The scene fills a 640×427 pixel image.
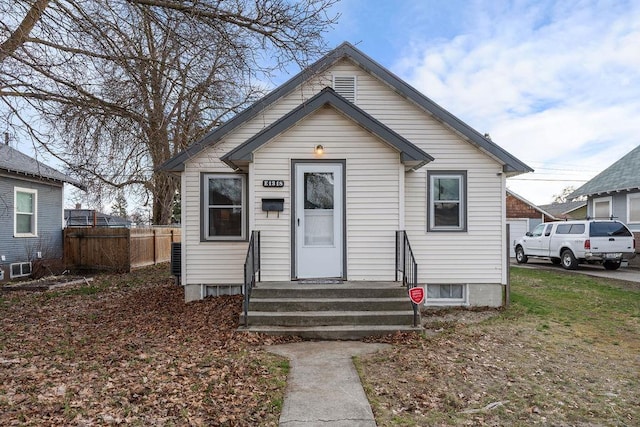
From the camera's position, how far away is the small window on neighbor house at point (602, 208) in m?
18.7

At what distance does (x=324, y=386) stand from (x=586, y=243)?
47.3 feet

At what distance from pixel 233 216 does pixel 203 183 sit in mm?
942

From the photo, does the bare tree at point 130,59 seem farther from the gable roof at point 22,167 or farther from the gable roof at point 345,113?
the gable roof at point 22,167

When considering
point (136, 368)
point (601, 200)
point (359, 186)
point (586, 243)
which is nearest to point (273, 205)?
point (359, 186)

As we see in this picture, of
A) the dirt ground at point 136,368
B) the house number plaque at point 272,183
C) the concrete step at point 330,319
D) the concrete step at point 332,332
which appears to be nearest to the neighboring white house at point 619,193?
the concrete step at point 330,319

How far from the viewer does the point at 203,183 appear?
346 inches

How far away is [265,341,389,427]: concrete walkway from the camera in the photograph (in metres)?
3.64

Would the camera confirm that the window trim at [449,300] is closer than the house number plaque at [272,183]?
No

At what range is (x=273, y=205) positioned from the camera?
295 inches

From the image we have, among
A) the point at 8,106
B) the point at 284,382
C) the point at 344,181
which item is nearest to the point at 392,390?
the point at 284,382

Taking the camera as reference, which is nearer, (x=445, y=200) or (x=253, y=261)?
(x=253, y=261)

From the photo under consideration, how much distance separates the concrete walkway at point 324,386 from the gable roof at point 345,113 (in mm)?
3404

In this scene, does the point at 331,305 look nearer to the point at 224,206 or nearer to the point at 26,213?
the point at 224,206

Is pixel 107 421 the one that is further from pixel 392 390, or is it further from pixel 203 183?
pixel 203 183
